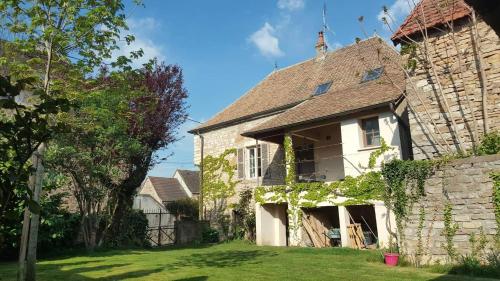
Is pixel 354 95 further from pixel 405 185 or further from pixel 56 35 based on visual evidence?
pixel 56 35

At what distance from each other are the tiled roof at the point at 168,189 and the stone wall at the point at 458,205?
2998 centimetres

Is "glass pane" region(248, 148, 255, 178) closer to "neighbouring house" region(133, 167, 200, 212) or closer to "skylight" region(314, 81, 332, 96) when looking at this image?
"skylight" region(314, 81, 332, 96)

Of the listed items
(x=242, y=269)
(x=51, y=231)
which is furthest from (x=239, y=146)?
(x=242, y=269)

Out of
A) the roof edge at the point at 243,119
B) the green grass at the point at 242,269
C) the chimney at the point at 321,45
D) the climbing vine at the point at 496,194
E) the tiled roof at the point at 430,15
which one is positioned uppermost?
the chimney at the point at 321,45

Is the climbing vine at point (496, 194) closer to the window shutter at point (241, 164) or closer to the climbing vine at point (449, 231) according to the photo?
the climbing vine at point (449, 231)

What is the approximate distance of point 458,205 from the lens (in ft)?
27.8

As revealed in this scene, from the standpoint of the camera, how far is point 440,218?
28.5 feet

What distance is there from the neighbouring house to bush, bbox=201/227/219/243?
16.6 metres

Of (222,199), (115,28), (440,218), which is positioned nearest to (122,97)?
(115,28)

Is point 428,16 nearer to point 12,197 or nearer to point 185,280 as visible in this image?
point 185,280

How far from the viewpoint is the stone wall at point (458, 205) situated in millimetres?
8133

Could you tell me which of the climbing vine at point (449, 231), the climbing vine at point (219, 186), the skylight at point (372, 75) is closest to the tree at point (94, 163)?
the climbing vine at point (219, 186)

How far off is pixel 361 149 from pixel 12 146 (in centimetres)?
1206

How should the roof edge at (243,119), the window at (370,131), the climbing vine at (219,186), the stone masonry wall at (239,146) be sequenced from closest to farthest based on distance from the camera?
1. the window at (370,131)
2. the stone masonry wall at (239,146)
3. the roof edge at (243,119)
4. the climbing vine at (219,186)
